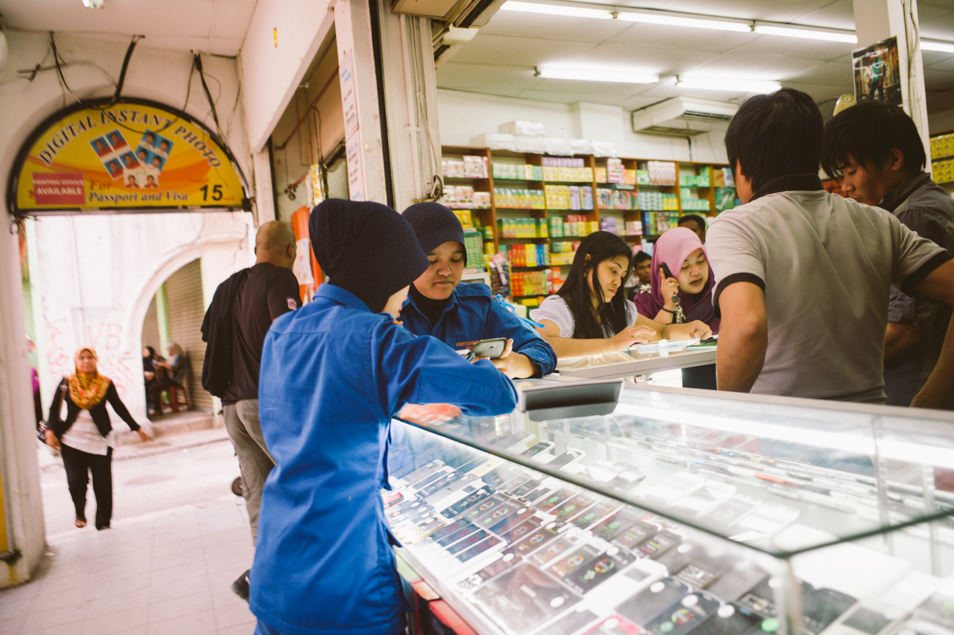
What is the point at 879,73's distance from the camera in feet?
9.87

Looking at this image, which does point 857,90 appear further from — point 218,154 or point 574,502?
point 218,154

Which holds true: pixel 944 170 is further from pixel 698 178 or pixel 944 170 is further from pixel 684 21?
pixel 684 21

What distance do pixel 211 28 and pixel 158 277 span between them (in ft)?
23.2

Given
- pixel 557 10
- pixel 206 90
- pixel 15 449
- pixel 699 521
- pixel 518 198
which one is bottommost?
pixel 15 449

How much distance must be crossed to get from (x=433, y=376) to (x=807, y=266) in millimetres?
846

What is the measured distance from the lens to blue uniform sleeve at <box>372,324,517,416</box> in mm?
1150

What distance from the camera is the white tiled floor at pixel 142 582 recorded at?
3.26 metres

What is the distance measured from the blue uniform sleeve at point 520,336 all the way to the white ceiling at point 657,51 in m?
4.04

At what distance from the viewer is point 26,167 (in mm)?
4605

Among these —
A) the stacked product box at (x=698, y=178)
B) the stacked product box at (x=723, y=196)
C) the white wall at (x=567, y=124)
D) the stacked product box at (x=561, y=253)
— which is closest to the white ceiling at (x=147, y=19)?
the white wall at (x=567, y=124)

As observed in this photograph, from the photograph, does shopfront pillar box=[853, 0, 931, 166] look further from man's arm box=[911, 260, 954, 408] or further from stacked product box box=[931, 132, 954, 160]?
stacked product box box=[931, 132, 954, 160]

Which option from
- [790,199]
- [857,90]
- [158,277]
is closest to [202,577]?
[790,199]

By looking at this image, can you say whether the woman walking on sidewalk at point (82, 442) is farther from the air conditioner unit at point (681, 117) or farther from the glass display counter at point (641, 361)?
the air conditioner unit at point (681, 117)

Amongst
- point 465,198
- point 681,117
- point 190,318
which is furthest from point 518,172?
point 190,318
